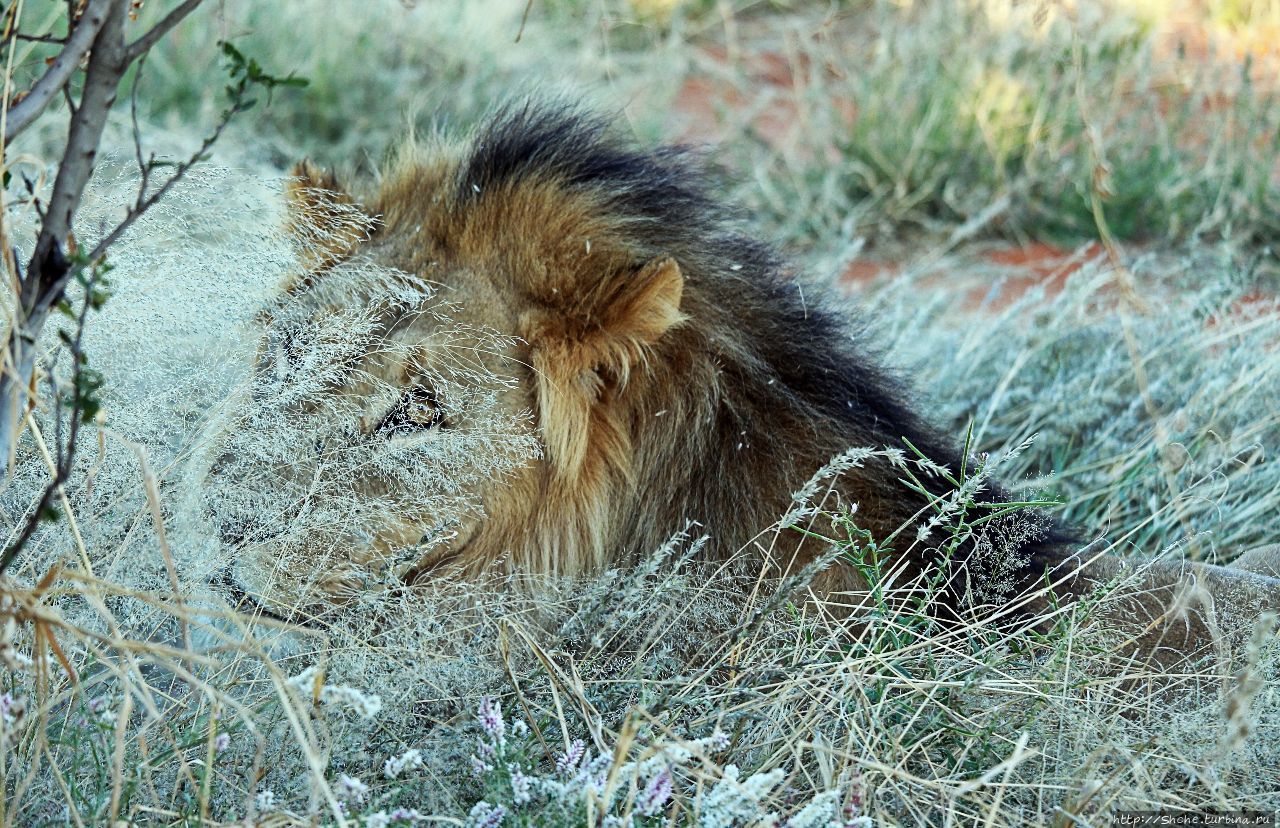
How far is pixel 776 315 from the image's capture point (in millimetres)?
3049

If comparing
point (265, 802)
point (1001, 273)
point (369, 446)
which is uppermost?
point (369, 446)

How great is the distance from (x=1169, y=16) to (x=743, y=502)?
24.2 ft

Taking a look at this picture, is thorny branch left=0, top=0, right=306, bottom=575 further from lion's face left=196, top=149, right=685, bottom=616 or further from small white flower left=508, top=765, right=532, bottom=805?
small white flower left=508, top=765, right=532, bottom=805

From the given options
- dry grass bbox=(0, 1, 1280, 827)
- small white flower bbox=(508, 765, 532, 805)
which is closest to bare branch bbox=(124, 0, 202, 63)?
dry grass bbox=(0, 1, 1280, 827)

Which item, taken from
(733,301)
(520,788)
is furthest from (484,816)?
(733,301)

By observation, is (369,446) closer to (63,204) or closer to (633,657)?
(633,657)

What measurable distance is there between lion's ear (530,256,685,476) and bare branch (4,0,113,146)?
1078 mm

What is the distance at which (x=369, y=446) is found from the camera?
2.75 meters

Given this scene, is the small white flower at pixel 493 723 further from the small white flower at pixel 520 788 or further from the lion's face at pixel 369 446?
the lion's face at pixel 369 446

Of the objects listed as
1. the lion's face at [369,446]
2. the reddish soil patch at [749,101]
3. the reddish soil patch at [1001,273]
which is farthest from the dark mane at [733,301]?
the reddish soil patch at [749,101]

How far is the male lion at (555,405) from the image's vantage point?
274 cm

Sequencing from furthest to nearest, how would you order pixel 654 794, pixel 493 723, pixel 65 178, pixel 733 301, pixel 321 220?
1. pixel 321 220
2. pixel 733 301
3. pixel 493 723
4. pixel 654 794
5. pixel 65 178

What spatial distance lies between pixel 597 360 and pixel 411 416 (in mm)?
413

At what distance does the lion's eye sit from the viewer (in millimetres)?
2779
